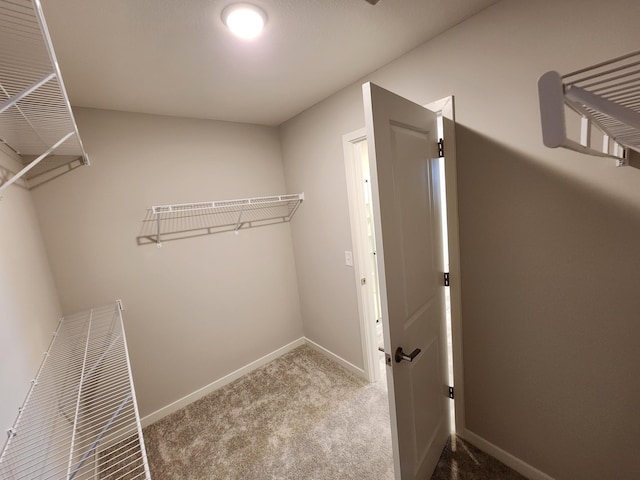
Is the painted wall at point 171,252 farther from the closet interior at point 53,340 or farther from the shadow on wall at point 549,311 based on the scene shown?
the shadow on wall at point 549,311

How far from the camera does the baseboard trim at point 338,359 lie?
2.43 metres

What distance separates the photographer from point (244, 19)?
114 centimetres

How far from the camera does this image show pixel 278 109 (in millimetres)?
2236

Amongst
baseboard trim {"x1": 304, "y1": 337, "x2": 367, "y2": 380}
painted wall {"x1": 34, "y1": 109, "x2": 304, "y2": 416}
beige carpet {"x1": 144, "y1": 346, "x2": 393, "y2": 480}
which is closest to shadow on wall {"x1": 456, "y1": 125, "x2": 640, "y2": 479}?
beige carpet {"x1": 144, "y1": 346, "x2": 393, "y2": 480}

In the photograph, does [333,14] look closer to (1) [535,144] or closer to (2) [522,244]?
(1) [535,144]

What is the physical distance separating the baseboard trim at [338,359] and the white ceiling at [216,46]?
91.3 inches

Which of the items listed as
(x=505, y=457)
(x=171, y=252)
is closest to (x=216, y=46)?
(x=171, y=252)

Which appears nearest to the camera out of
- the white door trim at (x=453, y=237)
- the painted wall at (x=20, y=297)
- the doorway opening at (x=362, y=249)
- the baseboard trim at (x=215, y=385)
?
the painted wall at (x=20, y=297)

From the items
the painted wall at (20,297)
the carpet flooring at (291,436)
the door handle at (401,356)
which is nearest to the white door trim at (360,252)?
the carpet flooring at (291,436)

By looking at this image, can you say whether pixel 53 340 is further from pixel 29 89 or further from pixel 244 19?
pixel 244 19

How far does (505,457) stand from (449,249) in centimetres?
123

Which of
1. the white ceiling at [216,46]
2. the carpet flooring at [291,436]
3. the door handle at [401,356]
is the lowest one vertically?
the carpet flooring at [291,436]

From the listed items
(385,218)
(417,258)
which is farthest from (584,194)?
(385,218)

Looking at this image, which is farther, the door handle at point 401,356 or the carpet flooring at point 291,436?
the carpet flooring at point 291,436
